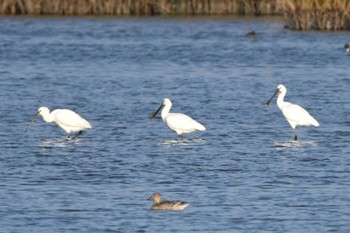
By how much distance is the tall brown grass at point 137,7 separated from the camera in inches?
1620

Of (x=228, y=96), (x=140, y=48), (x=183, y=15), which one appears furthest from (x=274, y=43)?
(x=228, y=96)

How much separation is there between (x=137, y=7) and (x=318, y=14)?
7.58m

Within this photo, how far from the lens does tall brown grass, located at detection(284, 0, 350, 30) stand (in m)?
35.5

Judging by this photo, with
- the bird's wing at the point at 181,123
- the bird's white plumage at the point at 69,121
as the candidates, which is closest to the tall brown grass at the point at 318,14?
the bird's wing at the point at 181,123

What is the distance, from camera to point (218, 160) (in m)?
15.1

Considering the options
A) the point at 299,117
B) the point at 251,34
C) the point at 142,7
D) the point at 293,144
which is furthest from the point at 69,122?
the point at 142,7

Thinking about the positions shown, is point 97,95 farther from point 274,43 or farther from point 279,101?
point 274,43

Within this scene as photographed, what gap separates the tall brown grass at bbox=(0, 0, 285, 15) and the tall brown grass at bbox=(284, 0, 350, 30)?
142 inches

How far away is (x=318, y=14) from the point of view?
119 feet

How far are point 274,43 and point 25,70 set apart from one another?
9.82 meters

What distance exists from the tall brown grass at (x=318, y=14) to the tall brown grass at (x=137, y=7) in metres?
3.60

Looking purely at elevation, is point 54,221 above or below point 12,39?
above

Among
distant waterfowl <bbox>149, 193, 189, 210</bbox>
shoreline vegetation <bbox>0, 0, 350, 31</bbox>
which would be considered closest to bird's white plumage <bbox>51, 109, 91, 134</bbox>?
distant waterfowl <bbox>149, 193, 189, 210</bbox>

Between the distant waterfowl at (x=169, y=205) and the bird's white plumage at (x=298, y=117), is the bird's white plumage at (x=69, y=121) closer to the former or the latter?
the bird's white plumage at (x=298, y=117)
